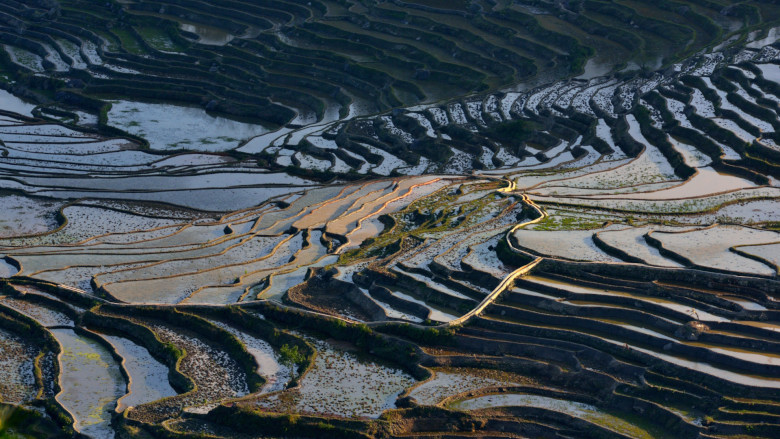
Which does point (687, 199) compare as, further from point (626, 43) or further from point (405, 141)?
point (626, 43)

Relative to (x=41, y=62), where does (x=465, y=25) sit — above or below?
above

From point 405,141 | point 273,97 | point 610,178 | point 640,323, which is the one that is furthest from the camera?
point 273,97

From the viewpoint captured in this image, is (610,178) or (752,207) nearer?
(752,207)

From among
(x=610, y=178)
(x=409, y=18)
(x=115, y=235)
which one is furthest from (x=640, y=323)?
(x=409, y=18)

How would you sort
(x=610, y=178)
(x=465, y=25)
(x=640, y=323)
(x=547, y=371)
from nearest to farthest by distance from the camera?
(x=547, y=371) → (x=640, y=323) → (x=610, y=178) → (x=465, y=25)

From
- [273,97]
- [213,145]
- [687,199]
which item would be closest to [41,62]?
[273,97]

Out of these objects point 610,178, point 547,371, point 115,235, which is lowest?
point 115,235
